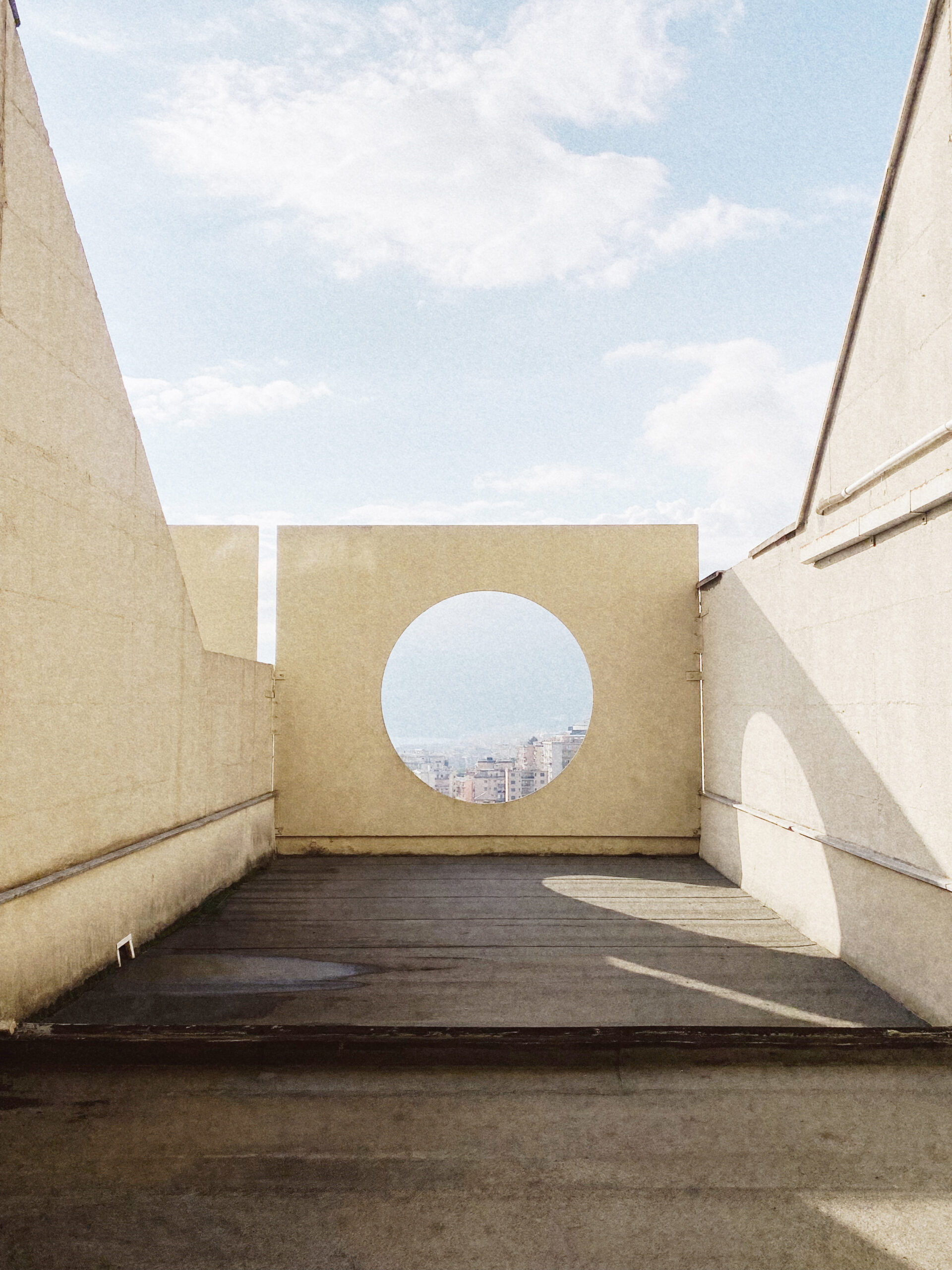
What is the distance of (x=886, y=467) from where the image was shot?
2.66 m

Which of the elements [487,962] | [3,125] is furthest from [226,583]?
[487,962]

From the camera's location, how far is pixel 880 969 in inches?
109

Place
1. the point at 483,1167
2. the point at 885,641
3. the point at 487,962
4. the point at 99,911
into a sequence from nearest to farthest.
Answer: the point at 483,1167 < the point at 885,641 < the point at 99,911 < the point at 487,962

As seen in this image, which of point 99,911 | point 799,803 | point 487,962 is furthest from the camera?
point 799,803

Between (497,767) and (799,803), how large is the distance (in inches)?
179

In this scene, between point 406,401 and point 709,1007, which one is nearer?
point 709,1007

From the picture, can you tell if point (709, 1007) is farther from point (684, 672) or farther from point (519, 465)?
point (519, 465)

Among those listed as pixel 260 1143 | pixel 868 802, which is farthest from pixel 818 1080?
pixel 260 1143

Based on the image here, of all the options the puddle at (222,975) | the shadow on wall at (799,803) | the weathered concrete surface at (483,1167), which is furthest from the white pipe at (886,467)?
the puddle at (222,975)

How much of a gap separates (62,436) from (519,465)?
24.0ft

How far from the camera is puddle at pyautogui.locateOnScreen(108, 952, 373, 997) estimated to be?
109 inches

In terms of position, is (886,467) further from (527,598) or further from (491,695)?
(491,695)

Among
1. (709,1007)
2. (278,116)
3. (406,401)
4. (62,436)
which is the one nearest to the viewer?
(709,1007)

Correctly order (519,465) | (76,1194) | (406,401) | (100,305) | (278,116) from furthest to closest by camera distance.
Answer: (519,465)
(406,401)
(278,116)
(100,305)
(76,1194)
